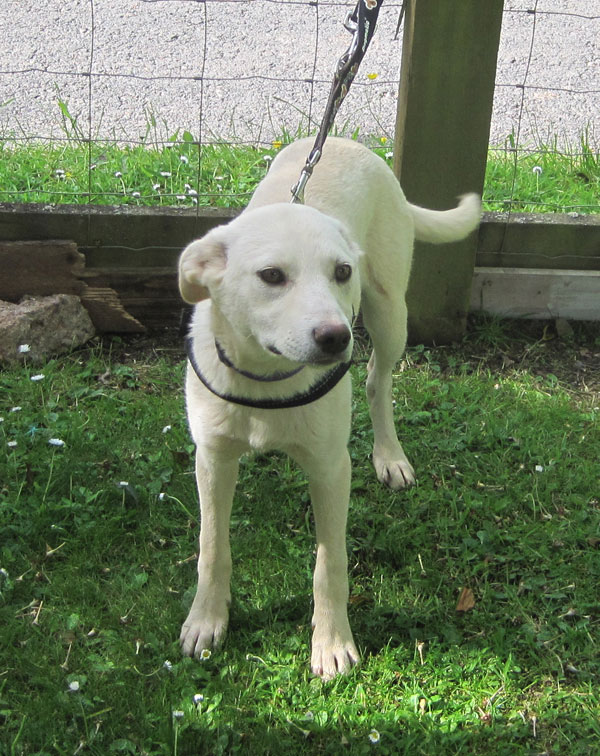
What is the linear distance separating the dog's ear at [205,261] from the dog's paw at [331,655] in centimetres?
112

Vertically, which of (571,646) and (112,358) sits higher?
(112,358)

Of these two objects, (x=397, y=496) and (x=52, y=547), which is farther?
(x=397, y=496)

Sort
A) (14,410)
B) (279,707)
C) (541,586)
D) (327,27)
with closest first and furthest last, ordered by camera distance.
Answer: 1. (279,707)
2. (541,586)
3. (14,410)
4. (327,27)

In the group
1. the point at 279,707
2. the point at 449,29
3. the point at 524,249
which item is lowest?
the point at 279,707

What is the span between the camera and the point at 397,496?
10.7ft

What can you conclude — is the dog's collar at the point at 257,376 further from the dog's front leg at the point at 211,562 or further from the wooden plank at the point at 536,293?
the wooden plank at the point at 536,293

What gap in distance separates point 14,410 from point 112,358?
0.61 metres

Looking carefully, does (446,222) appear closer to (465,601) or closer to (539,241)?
(539,241)

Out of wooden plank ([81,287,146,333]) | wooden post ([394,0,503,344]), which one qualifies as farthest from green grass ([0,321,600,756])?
wooden post ([394,0,503,344])

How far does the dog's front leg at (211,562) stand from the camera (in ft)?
8.43

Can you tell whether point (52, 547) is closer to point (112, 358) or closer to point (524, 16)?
point (112, 358)

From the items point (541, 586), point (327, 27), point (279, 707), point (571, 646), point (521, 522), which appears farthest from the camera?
point (327, 27)

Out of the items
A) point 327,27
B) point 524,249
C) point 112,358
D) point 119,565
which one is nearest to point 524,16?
point 327,27

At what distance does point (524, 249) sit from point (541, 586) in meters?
1.80
